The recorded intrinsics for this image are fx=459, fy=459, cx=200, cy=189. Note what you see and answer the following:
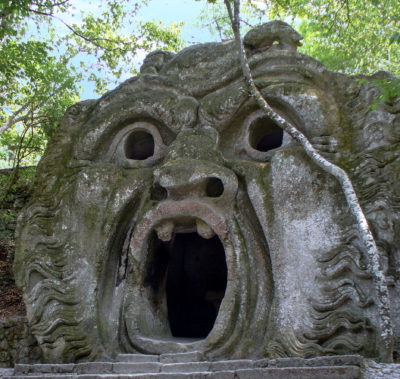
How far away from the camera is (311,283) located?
4598 mm

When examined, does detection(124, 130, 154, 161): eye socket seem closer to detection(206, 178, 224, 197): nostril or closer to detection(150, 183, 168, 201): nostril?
detection(150, 183, 168, 201): nostril

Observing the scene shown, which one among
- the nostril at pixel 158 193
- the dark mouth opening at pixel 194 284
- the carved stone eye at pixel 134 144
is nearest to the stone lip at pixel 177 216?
the nostril at pixel 158 193

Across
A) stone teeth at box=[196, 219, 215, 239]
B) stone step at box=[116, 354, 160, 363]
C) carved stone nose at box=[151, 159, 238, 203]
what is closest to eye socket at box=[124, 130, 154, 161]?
carved stone nose at box=[151, 159, 238, 203]

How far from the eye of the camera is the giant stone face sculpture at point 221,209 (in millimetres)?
4605

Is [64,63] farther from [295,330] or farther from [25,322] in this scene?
[295,330]

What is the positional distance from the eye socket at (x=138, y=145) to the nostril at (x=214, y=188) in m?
1.49

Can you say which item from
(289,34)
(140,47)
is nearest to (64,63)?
(140,47)

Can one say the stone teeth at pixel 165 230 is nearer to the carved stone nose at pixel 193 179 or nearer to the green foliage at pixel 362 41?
the carved stone nose at pixel 193 179

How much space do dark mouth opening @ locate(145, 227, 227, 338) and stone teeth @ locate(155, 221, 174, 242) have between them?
1393 mm

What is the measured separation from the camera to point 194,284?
7.42 m

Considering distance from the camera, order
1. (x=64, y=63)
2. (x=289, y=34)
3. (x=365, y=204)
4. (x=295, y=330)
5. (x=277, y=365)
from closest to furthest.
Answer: (x=277, y=365) < (x=295, y=330) < (x=365, y=204) < (x=289, y=34) < (x=64, y=63)

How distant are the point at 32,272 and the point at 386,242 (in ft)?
13.2

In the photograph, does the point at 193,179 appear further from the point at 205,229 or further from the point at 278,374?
the point at 278,374

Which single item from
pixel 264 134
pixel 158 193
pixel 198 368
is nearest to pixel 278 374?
pixel 198 368
